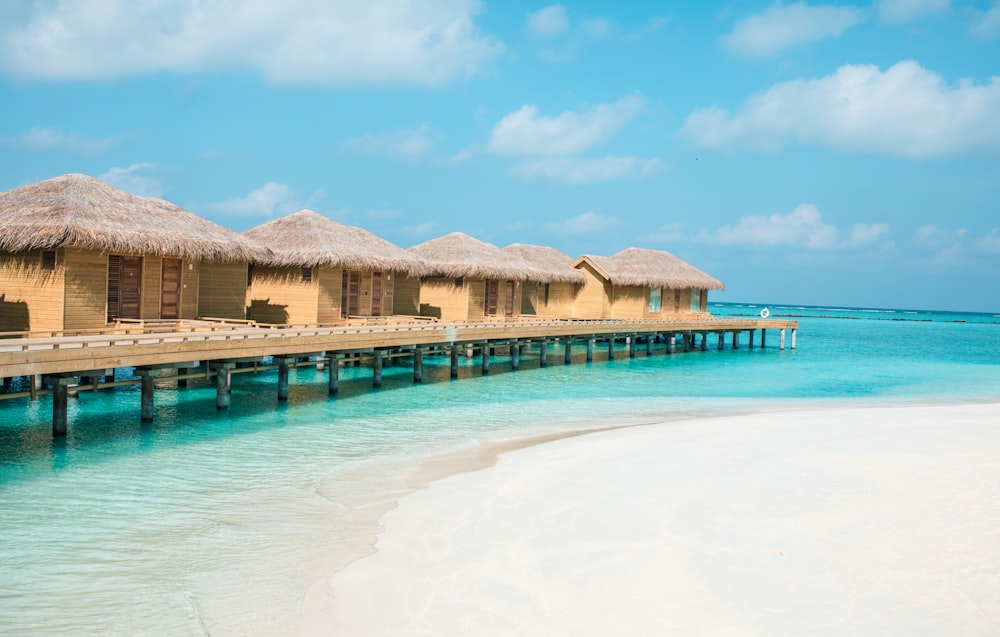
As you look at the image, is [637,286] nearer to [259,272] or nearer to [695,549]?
[259,272]

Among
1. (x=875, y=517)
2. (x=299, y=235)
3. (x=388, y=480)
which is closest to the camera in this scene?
(x=875, y=517)

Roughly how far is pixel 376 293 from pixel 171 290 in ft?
22.9

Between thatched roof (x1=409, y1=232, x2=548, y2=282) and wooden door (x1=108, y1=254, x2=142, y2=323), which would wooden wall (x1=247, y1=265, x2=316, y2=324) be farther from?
thatched roof (x1=409, y1=232, x2=548, y2=282)

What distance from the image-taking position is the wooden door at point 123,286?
14547 mm

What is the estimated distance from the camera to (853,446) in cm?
1110

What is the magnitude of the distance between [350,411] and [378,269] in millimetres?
6371

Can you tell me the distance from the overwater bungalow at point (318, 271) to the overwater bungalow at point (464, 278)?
2.93 m

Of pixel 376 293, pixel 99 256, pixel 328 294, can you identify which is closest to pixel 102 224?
pixel 99 256

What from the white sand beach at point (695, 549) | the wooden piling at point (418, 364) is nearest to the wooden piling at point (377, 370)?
the wooden piling at point (418, 364)

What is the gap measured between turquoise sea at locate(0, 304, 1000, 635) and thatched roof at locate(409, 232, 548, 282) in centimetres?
362

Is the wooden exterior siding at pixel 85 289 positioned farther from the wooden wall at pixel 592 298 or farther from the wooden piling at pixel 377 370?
the wooden wall at pixel 592 298

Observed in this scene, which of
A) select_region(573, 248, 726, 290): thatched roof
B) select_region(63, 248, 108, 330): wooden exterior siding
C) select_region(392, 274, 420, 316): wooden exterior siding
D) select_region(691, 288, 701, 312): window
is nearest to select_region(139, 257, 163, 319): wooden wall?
select_region(63, 248, 108, 330): wooden exterior siding

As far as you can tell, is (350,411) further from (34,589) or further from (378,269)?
(34,589)

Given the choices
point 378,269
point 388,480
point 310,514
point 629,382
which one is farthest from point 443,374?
point 310,514
